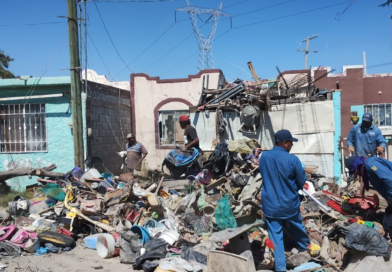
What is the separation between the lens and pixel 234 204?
6.63m

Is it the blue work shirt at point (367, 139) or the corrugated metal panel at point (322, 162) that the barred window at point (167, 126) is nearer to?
the corrugated metal panel at point (322, 162)

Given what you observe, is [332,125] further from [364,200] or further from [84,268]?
[84,268]

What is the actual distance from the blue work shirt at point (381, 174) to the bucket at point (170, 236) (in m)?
3.10

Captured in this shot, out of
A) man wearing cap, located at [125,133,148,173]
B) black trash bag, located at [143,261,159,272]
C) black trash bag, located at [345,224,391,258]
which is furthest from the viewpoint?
man wearing cap, located at [125,133,148,173]

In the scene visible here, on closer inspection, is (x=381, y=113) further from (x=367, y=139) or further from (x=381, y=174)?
(x=381, y=174)

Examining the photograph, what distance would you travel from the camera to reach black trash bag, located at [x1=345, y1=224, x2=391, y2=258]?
4254 millimetres

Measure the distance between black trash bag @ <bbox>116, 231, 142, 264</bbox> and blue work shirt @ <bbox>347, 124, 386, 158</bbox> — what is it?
16.9 ft

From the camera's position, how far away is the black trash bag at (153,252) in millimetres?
4957

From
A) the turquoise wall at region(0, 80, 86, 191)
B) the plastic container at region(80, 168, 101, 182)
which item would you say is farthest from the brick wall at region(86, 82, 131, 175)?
the plastic container at region(80, 168, 101, 182)

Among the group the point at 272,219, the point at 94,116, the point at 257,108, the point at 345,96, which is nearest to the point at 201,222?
the point at 272,219

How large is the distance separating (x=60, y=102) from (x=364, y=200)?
8.60m

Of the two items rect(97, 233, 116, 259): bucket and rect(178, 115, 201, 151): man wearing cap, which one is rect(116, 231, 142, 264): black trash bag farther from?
rect(178, 115, 201, 151): man wearing cap

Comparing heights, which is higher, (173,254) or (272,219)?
(272,219)

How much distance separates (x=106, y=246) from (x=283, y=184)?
2877 millimetres
